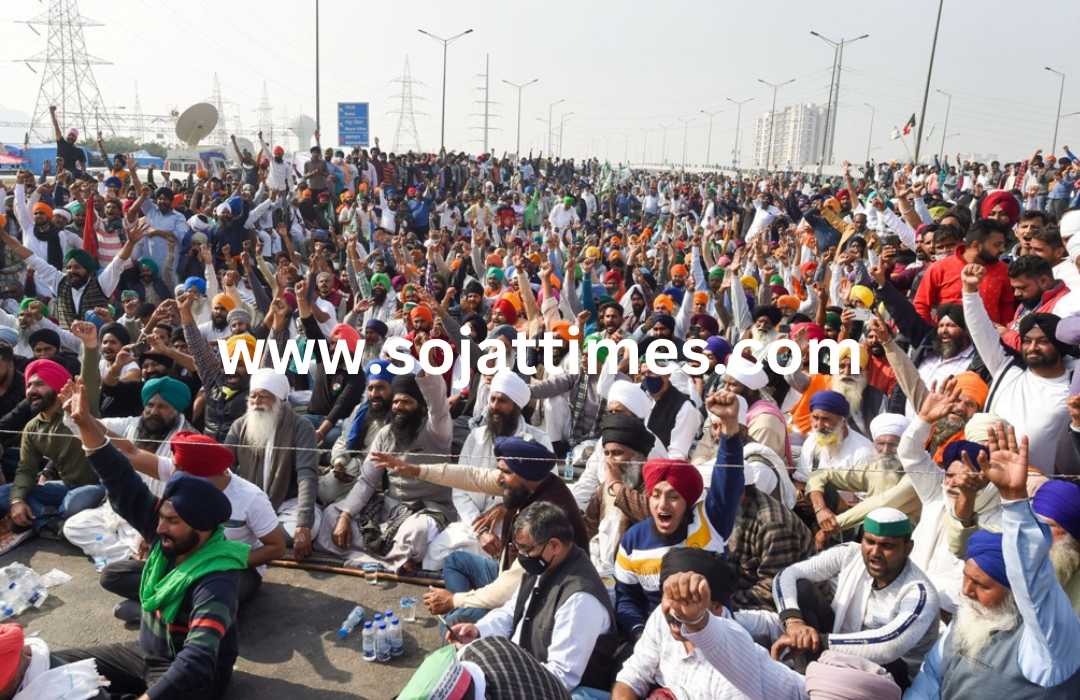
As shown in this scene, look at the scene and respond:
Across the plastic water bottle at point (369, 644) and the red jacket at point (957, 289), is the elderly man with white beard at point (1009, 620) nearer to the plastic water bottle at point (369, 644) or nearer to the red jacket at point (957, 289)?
the plastic water bottle at point (369, 644)

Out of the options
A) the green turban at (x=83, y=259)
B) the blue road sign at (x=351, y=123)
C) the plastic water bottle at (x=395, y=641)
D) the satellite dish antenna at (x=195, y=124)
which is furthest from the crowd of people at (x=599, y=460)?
the blue road sign at (x=351, y=123)

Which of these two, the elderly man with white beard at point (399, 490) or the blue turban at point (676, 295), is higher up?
the blue turban at point (676, 295)

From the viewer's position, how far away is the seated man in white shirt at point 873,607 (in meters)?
3.31

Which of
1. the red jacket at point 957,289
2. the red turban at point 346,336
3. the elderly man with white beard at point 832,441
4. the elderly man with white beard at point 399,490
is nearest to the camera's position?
the elderly man with white beard at point 832,441

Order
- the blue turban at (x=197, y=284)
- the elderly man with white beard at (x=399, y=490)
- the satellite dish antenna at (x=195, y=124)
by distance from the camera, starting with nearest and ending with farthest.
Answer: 1. the elderly man with white beard at (x=399, y=490)
2. the blue turban at (x=197, y=284)
3. the satellite dish antenna at (x=195, y=124)

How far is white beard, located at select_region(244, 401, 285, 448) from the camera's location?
5.45m

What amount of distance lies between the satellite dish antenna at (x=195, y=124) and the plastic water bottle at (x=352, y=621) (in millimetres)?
16525

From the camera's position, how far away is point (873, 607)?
345cm

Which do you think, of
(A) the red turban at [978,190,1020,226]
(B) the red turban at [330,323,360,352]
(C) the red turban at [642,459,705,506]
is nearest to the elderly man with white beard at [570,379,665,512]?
(C) the red turban at [642,459,705,506]

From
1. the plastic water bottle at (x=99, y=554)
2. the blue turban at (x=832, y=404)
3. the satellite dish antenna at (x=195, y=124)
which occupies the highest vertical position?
the satellite dish antenna at (x=195, y=124)

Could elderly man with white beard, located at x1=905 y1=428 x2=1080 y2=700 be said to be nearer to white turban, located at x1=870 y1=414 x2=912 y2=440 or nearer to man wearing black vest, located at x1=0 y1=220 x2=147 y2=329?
white turban, located at x1=870 y1=414 x2=912 y2=440

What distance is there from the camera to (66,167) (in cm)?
1513

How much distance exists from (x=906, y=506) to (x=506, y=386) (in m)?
2.51

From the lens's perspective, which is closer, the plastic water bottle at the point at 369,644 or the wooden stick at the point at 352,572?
the plastic water bottle at the point at 369,644
